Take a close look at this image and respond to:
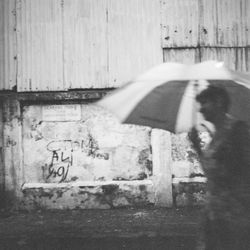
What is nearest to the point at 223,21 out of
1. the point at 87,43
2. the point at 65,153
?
the point at 87,43

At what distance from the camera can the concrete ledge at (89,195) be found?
24.4 feet

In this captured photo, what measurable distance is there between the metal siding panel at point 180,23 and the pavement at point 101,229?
3414 millimetres

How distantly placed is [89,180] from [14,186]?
1.52 m

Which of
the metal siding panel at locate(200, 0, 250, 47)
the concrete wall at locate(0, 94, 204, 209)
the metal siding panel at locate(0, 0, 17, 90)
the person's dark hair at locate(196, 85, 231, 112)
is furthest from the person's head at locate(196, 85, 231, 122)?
the metal siding panel at locate(0, 0, 17, 90)

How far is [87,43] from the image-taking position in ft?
25.0

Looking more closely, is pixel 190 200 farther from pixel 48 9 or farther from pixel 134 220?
pixel 48 9

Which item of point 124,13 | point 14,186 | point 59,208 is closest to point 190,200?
point 59,208

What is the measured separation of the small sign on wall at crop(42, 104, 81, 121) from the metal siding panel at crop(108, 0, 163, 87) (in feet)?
3.30

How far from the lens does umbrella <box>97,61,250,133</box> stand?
290cm

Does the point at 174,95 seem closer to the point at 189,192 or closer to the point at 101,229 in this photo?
the point at 101,229

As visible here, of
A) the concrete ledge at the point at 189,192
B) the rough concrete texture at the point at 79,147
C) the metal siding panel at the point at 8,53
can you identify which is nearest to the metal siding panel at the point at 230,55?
the rough concrete texture at the point at 79,147

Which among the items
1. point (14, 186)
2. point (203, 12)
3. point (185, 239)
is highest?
point (203, 12)

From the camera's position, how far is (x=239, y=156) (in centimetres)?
296

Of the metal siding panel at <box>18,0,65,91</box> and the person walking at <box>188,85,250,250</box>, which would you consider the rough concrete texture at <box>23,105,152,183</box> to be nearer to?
the metal siding panel at <box>18,0,65,91</box>
